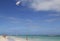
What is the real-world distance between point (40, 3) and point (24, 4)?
224 mm

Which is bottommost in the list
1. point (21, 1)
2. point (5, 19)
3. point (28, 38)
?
Answer: point (28, 38)

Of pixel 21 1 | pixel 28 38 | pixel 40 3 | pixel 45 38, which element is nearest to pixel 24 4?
pixel 21 1

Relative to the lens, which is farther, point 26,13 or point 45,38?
point 45,38

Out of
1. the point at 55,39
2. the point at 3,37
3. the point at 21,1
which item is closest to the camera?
the point at 21,1

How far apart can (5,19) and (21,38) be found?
411 millimetres

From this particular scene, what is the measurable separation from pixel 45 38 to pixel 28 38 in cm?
34

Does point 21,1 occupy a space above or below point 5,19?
above

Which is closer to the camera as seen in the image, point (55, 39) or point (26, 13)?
point (26, 13)

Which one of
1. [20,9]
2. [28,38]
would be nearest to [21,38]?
[28,38]

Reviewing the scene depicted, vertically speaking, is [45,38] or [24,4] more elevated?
[24,4]

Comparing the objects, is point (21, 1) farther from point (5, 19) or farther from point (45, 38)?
point (45, 38)

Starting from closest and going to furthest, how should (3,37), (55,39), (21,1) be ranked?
(21,1), (3,37), (55,39)

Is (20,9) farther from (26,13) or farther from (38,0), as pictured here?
(38,0)

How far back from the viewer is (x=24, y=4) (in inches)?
102
